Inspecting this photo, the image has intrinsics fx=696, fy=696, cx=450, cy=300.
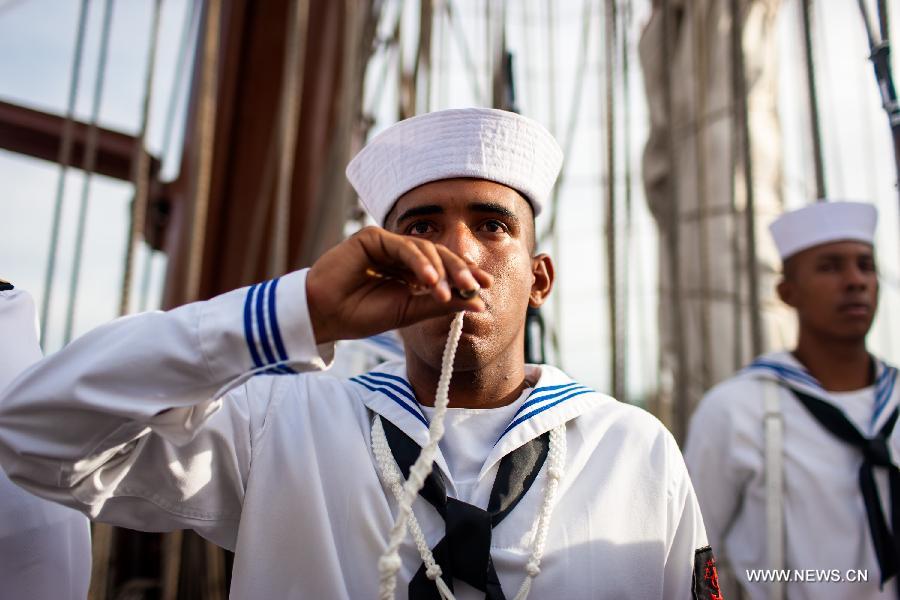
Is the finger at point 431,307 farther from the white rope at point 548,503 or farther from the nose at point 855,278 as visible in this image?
the nose at point 855,278

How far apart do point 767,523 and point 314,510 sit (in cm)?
151

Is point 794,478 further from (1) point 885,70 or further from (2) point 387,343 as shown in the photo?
(2) point 387,343

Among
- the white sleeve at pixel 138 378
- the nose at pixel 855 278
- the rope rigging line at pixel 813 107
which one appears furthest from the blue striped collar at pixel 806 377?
the white sleeve at pixel 138 378

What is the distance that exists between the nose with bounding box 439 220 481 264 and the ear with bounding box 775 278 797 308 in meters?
1.64

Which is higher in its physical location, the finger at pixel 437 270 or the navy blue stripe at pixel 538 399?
the finger at pixel 437 270

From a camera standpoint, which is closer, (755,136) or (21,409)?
(21,409)

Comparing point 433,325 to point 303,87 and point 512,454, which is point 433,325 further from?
point 303,87

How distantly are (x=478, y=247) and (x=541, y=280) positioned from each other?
0.32 m

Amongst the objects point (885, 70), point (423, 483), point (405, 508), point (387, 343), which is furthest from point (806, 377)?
point (405, 508)

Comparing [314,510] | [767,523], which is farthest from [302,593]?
[767,523]

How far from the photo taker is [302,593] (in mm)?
1120

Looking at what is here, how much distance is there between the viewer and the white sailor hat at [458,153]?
4.25 ft

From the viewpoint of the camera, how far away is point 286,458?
1194mm

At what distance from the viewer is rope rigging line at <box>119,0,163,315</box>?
1.82 meters
